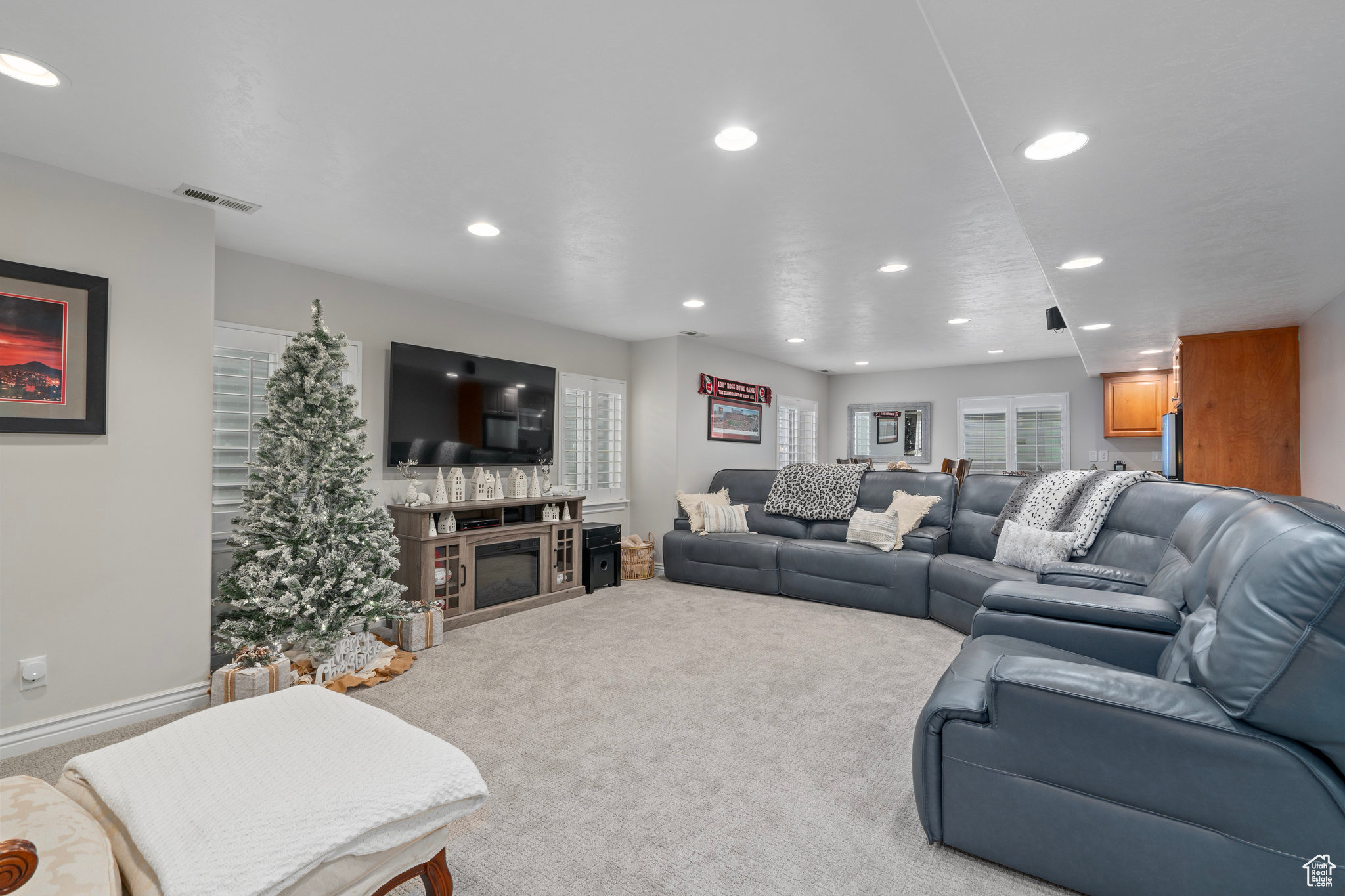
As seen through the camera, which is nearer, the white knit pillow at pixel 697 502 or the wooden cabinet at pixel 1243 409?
the wooden cabinet at pixel 1243 409

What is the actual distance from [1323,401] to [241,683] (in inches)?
232

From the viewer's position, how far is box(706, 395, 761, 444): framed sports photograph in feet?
22.3

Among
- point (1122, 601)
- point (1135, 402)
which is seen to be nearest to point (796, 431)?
point (1135, 402)

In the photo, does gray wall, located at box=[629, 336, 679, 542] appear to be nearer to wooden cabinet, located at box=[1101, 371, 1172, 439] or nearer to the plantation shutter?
the plantation shutter

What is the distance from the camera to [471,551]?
445cm

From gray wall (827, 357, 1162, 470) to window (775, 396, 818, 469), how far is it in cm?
64

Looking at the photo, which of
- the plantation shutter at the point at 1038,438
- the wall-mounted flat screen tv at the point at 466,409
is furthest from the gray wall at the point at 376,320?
the plantation shutter at the point at 1038,438

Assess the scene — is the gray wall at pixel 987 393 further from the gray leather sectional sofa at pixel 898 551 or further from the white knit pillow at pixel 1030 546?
the white knit pillow at pixel 1030 546

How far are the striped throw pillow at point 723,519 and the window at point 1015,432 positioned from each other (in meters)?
3.86

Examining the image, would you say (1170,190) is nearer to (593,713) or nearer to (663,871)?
(663,871)

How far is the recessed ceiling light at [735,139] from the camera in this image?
2.26 meters

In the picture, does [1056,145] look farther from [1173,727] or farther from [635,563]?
[635,563]

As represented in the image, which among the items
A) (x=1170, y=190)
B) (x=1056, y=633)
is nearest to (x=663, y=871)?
(x=1056, y=633)

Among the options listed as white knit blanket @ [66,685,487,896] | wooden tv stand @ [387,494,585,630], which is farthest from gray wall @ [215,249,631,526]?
white knit blanket @ [66,685,487,896]
